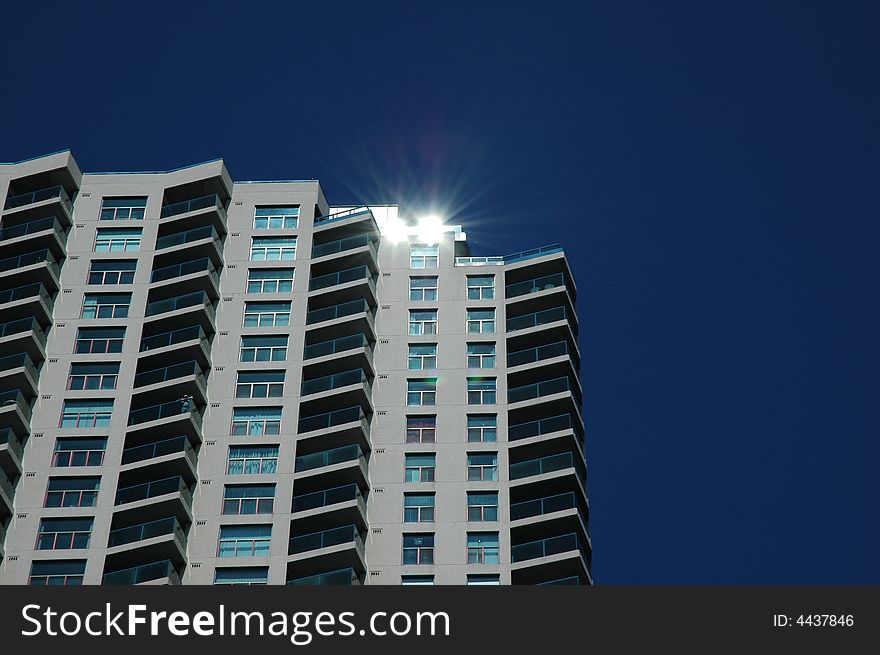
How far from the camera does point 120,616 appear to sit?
4166 centimetres

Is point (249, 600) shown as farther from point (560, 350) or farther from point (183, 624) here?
point (560, 350)

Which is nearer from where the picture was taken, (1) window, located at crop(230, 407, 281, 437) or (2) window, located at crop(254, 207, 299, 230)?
(1) window, located at crop(230, 407, 281, 437)

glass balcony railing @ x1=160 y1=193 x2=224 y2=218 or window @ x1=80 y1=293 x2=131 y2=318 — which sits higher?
glass balcony railing @ x1=160 y1=193 x2=224 y2=218

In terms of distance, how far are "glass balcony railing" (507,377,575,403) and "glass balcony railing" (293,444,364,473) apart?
10024 mm

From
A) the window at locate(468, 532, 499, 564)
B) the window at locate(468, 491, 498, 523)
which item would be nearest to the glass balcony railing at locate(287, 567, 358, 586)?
the window at locate(468, 532, 499, 564)

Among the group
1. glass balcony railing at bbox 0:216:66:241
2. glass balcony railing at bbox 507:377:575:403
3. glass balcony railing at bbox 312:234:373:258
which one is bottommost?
glass balcony railing at bbox 507:377:575:403

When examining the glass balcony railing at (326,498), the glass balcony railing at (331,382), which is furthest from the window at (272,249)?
the glass balcony railing at (326,498)

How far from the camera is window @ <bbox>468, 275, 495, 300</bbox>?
104 meters

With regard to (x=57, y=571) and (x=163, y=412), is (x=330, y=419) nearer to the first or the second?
(x=163, y=412)

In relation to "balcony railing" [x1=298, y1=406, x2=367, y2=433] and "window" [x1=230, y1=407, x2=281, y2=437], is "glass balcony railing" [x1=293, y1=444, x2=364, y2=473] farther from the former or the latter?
"window" [x1=230, y1=407, x2=281, y2=437]

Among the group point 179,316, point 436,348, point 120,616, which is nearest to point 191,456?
point 179,316

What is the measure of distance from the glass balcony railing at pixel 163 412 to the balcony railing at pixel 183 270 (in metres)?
10.1

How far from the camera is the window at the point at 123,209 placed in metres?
107

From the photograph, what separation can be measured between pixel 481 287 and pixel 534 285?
3242mm
